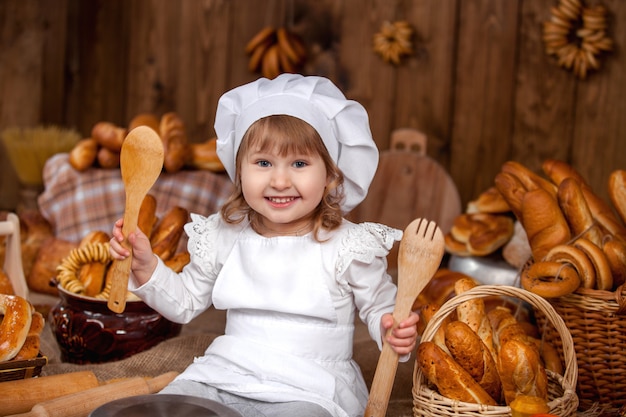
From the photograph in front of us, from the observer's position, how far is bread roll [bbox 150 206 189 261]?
239 centimetres

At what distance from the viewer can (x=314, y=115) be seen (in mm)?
1711

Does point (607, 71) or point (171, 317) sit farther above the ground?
point (607, 71)

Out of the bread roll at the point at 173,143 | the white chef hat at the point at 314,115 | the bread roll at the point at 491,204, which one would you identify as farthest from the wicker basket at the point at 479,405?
the bread roll at the point at 173,143

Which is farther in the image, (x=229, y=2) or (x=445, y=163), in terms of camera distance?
(x=229, y=2)

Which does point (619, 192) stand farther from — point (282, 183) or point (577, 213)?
point (282, 183)

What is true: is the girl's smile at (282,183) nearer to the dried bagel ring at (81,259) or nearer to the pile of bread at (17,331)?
the pile of bread at (17,331)

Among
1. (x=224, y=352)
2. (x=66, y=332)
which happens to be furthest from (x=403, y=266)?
(x=66, y=332)

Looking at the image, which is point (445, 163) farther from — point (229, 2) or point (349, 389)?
point (349, 389)

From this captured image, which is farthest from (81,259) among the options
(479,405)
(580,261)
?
(580,261)

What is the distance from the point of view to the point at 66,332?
221 centimetres

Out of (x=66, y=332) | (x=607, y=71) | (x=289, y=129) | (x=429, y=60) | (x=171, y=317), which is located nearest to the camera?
(x=289, y=129)

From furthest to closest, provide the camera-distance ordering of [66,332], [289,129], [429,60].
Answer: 1. [429,60]
2. [66,332]
3. [289,129]

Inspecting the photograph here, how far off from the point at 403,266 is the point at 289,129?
0.39 m

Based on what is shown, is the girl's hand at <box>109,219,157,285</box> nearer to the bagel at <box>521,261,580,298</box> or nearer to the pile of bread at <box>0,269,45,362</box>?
the pile of bread at <box>0,269,45,362</box>
